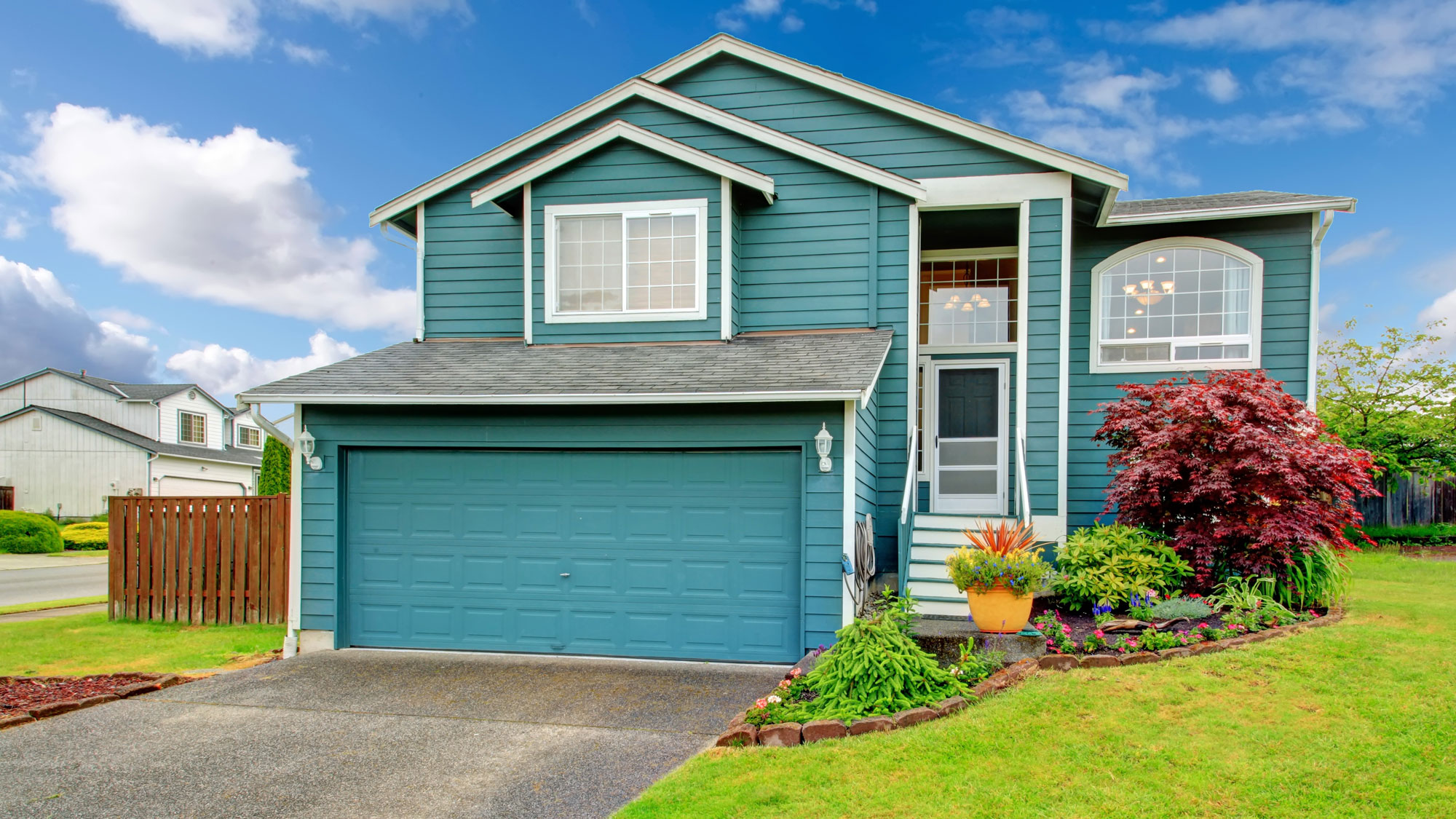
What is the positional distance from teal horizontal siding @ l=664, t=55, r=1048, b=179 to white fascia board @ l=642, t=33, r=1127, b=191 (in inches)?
4.1

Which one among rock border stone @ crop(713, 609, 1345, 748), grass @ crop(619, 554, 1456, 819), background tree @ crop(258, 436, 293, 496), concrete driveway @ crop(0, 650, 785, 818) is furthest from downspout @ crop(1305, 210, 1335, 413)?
background tree @ crop(258, 436, 293, 496)

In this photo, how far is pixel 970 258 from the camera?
11.3m

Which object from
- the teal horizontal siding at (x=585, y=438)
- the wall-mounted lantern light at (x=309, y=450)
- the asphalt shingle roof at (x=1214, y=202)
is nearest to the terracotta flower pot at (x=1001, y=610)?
the teal horizontal siding at (x=585, y=438)

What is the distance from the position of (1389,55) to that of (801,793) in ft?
57.9

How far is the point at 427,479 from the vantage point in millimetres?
8586

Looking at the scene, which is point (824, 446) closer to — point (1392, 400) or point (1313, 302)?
point (1313, 302)

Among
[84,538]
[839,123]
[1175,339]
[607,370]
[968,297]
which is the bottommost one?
[84,538]

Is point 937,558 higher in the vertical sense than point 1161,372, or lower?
lower

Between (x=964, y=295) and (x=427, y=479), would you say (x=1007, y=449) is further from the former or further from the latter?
(x=427, y=479)

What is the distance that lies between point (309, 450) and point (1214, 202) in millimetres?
11147

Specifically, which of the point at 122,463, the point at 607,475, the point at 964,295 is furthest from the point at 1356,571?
the point at 122,463

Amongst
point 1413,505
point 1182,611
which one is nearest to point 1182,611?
point 1182,611

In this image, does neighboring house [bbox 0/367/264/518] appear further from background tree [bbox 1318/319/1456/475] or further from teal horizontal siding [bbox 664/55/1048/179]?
background tree [bbox 1318/319/1456/475]

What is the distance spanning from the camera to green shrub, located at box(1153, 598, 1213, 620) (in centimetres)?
705
